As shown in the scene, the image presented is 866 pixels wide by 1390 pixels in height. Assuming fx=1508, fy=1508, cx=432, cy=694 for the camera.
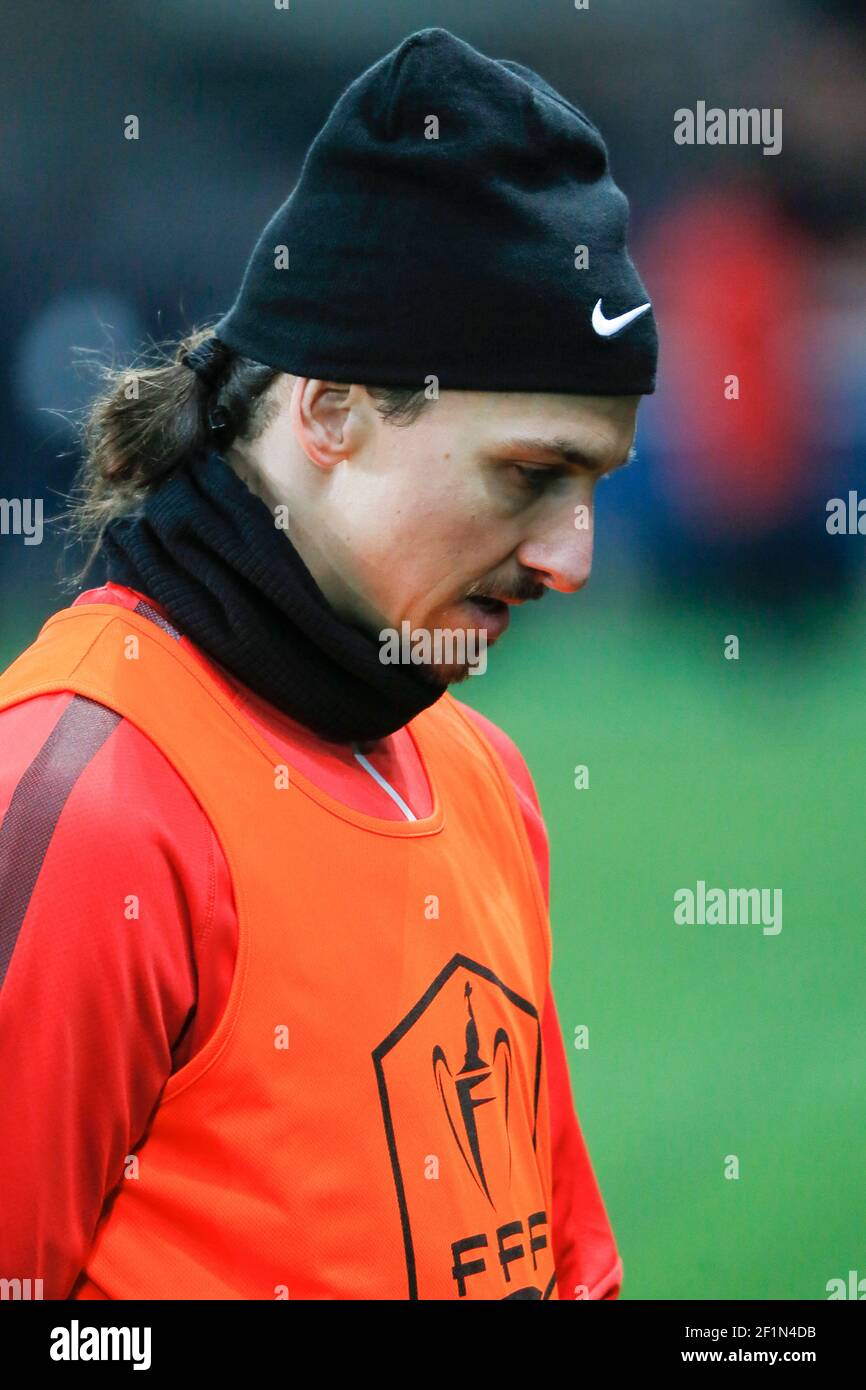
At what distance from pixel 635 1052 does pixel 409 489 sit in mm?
2218

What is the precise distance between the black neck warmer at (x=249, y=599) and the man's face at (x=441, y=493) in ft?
0.12

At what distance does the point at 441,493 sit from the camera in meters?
1.04

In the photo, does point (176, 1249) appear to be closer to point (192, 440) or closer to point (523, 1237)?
point (523, 1237)

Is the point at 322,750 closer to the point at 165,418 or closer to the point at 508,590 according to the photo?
the point at 508,590

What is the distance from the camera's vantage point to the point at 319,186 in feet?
3.47

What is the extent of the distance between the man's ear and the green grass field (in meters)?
1.83

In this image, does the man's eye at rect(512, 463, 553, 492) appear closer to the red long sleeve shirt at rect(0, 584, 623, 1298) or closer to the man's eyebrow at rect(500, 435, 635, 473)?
the man's eyebrow at rect(500, 435, 635, 473)

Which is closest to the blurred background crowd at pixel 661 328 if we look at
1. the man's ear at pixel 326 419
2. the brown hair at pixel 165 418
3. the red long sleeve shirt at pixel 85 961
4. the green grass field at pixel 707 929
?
the green grass field at pixel 707 929

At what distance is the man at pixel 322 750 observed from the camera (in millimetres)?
864

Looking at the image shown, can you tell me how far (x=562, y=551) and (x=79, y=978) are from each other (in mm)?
449

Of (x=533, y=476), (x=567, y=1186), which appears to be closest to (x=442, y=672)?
(x=533, y=476)

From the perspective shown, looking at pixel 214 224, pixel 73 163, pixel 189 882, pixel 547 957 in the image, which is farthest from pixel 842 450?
pixel 189 882

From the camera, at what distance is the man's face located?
103 centimetres

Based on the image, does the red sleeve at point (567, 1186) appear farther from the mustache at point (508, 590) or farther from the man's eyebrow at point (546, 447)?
the man's eyebrow at point (546, 447)
